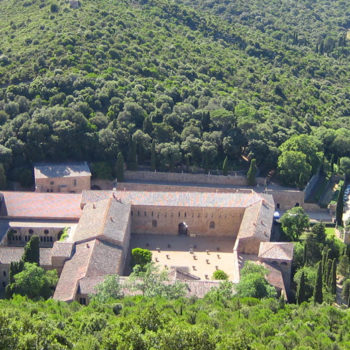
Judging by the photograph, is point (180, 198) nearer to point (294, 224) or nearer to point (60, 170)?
point (294, 224)

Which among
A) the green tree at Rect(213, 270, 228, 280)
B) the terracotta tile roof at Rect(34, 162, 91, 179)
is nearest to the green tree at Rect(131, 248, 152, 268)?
the green tree at Rect(213, 270, 228, 280)

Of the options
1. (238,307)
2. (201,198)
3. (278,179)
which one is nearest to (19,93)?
(201,198)

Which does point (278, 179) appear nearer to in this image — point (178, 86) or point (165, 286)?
point (178, 86)

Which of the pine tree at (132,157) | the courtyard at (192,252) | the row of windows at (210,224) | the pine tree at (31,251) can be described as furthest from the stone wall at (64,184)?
the pine tree at (31,251)

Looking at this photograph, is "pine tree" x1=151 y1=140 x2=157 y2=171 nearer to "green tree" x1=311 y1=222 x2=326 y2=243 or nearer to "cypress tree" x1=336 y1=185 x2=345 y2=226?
"cypress tree" x1=336 y1=185 x2=345 y2=226

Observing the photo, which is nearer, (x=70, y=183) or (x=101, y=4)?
(x=70, y=183)

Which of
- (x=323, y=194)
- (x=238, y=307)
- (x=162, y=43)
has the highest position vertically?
(x=162, y=43)

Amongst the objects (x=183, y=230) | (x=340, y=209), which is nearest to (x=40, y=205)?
(x=183, y=230)
